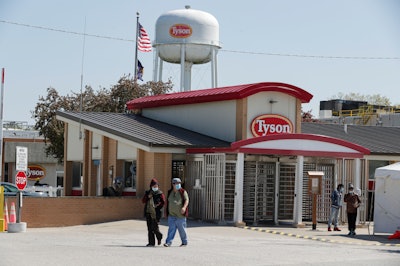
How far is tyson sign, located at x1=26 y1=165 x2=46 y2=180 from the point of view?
61219 millimetres

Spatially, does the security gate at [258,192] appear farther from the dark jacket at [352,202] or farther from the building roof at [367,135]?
the building roof at [367,135]

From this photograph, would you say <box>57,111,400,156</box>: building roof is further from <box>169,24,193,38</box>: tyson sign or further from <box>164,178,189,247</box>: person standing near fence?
<box>169,24,193,38</box>: tyson sign

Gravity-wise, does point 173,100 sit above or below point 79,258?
above

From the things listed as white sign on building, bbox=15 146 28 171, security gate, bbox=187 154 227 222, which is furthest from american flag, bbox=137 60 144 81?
white sign on building, bbox=15 146 28 171

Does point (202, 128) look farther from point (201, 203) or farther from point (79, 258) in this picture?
point (79, 258)

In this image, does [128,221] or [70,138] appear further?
[70,138]

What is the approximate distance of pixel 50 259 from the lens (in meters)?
17.8

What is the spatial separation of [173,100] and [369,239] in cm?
1250

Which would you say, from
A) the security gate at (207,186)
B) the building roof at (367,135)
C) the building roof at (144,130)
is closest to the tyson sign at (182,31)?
the building roof at (367,135)

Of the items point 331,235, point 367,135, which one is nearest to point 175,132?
point 331,235

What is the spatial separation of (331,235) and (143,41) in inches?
1098

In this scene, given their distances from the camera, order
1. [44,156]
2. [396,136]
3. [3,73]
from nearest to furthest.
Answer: [3,73], [396,136], [44,156]

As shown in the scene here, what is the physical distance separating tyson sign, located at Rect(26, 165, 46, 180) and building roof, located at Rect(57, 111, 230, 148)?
2314 centimetres

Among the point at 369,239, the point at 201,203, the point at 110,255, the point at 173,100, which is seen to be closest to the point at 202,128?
the point at 173,100
